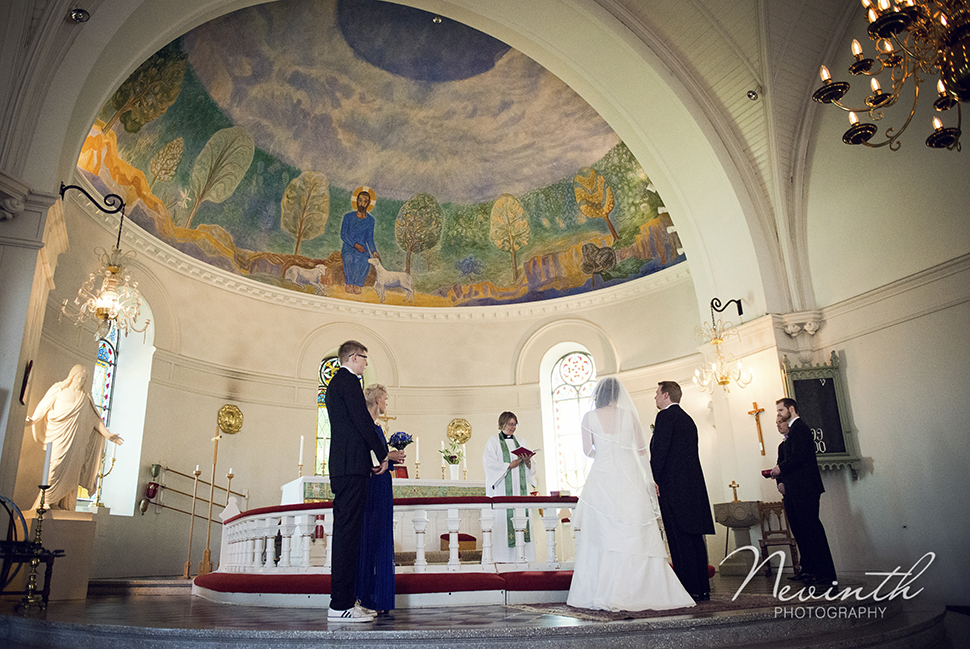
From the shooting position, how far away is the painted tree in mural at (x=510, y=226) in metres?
16.6

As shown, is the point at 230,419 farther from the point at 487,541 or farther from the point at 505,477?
the point at 487,541

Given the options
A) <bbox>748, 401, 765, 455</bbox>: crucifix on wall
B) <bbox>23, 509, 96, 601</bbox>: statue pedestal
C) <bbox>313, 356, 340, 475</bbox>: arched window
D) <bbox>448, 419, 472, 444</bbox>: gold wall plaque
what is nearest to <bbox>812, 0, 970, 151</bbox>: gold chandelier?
<bbox>748, 401, 765, 455</bbox>: crucifix on wall

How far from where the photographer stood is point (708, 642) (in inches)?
165

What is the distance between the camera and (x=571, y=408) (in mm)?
15977

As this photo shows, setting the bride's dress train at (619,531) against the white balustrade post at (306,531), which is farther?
the white balustrade post at (306,531)

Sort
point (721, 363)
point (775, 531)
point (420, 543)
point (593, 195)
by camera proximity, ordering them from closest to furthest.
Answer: point (420, 543) < point (775, 531) < point (721, 363) < point (593, 195)

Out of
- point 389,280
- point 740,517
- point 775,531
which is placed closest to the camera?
point 775,531

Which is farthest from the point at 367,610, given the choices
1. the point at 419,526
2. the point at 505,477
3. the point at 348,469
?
the point at 505,477

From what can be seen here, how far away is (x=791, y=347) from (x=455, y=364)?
8.00 m

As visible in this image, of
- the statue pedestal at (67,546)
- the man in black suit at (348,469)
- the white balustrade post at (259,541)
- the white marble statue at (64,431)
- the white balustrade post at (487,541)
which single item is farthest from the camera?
the white marble statue at (64,431)

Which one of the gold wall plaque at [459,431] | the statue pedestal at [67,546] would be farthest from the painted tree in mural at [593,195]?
the statue pedestal at [67,546]

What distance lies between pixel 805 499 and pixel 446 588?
3.76 m

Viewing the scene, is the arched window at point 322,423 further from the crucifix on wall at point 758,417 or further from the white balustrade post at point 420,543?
the white balustrade post at point 420,543

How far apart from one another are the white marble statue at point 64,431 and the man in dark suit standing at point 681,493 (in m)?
7.19
